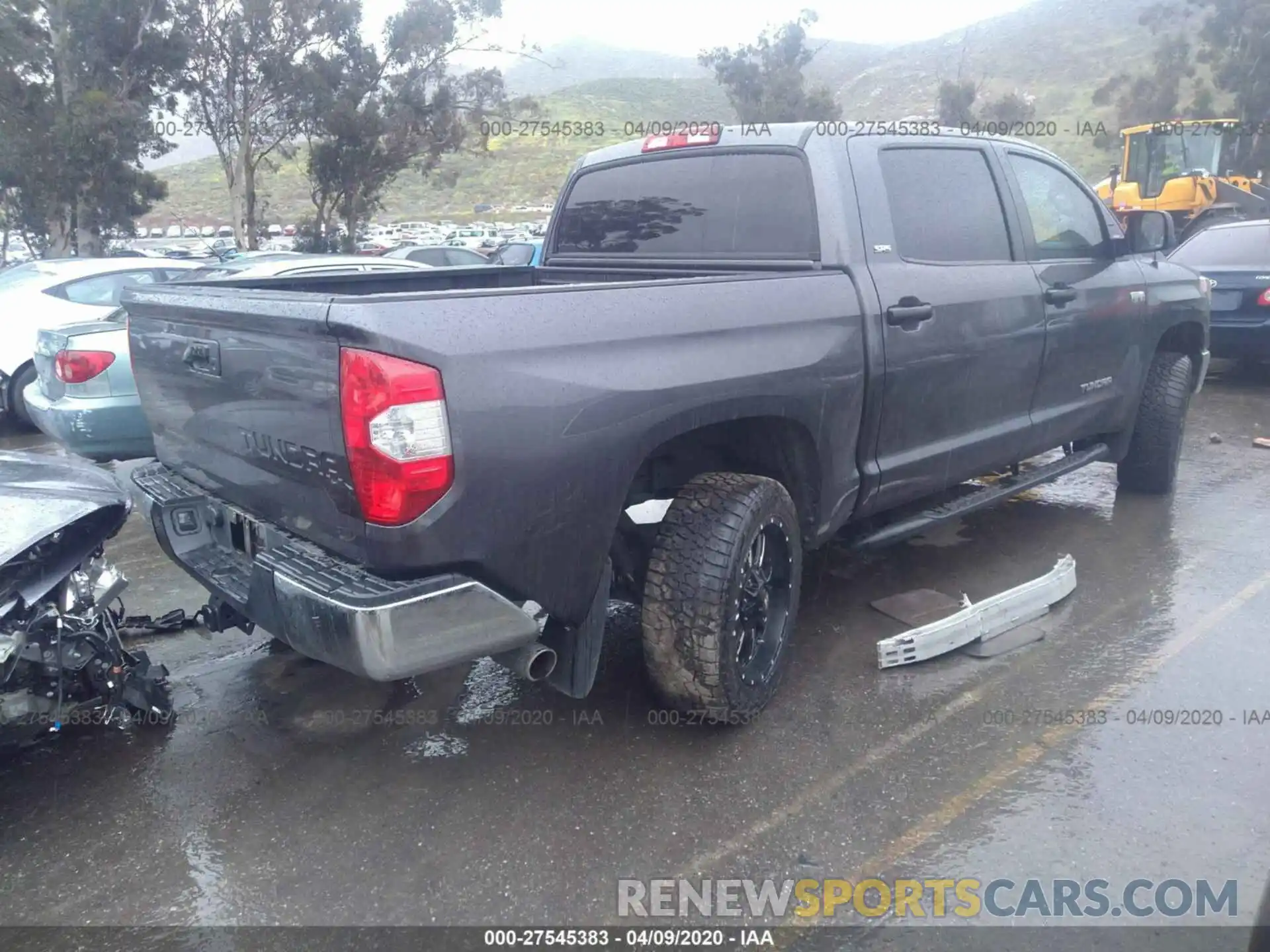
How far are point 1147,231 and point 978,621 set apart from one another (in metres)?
2.44

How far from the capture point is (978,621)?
3.99m

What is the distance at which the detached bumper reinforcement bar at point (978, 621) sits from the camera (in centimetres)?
385

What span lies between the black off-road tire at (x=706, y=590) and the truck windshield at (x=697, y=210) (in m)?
1.01

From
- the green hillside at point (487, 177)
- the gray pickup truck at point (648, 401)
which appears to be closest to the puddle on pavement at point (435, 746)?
the gray pickup truck at point (648, 401)

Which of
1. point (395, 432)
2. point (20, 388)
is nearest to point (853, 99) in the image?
point (20, 388)

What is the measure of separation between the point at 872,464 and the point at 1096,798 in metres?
1.34

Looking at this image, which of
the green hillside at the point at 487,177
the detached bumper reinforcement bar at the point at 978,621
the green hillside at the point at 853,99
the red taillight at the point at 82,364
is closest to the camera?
the detached bumper reinforcement bar at the point at 978,621

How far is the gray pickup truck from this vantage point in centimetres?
250

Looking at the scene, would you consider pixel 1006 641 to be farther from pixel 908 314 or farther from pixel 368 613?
pixel 368 613

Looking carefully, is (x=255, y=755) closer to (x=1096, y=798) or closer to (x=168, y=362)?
(x=168, y=362)

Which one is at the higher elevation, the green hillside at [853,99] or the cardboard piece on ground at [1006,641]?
the green hillside at [853,99]

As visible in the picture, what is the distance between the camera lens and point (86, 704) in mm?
3041

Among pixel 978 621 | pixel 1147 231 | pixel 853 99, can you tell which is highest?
pixel 853 99

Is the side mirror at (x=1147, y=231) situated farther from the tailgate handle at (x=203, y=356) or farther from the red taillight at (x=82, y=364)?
the red taillight at (x=82, y=364)
